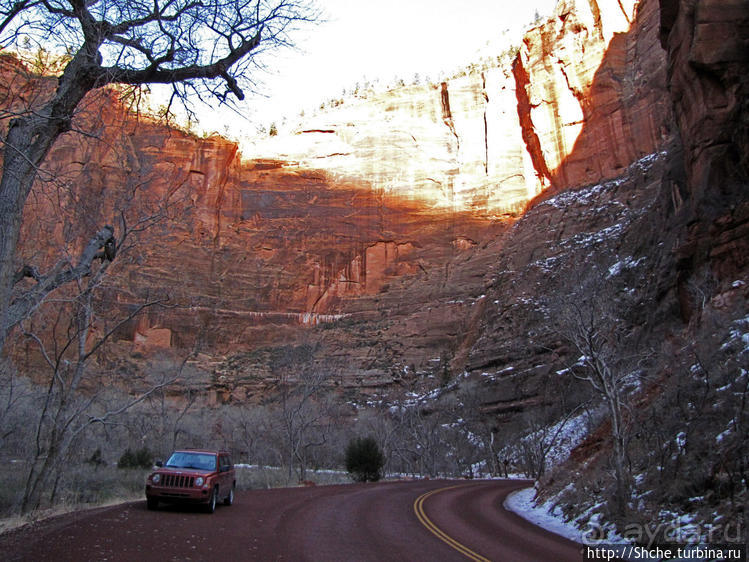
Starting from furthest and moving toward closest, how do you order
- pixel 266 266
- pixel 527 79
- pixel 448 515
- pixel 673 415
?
1. pixel 266 266
2. pixel 527 79
3. pixel 448 515
4. pixel 673 415

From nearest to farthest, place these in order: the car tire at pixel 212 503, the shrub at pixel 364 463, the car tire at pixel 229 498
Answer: the car tire at pixel 212 503, the car tire at pixel 229 498, the shrub at pixel 364 463

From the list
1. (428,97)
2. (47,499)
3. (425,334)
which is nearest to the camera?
(47,499)

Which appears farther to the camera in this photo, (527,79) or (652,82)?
(527,79)

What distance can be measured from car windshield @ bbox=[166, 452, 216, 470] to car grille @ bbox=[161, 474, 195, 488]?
75cm

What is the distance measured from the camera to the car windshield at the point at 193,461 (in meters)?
12.4

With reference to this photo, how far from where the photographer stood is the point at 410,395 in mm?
53906

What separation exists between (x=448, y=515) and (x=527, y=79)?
215 feet

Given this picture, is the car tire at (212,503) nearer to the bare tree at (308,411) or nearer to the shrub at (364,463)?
the shrub at (364,463)

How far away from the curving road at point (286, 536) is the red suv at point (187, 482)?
296 mm

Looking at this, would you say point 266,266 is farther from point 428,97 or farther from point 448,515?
point 448,515

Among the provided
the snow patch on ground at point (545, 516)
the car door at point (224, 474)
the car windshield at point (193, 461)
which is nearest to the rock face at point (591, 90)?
the snow patch on ground at point (545, 516)

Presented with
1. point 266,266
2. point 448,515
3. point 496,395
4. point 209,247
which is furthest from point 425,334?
point 448,515

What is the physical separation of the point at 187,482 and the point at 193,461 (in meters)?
1.20

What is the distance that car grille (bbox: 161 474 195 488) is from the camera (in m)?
11.4
